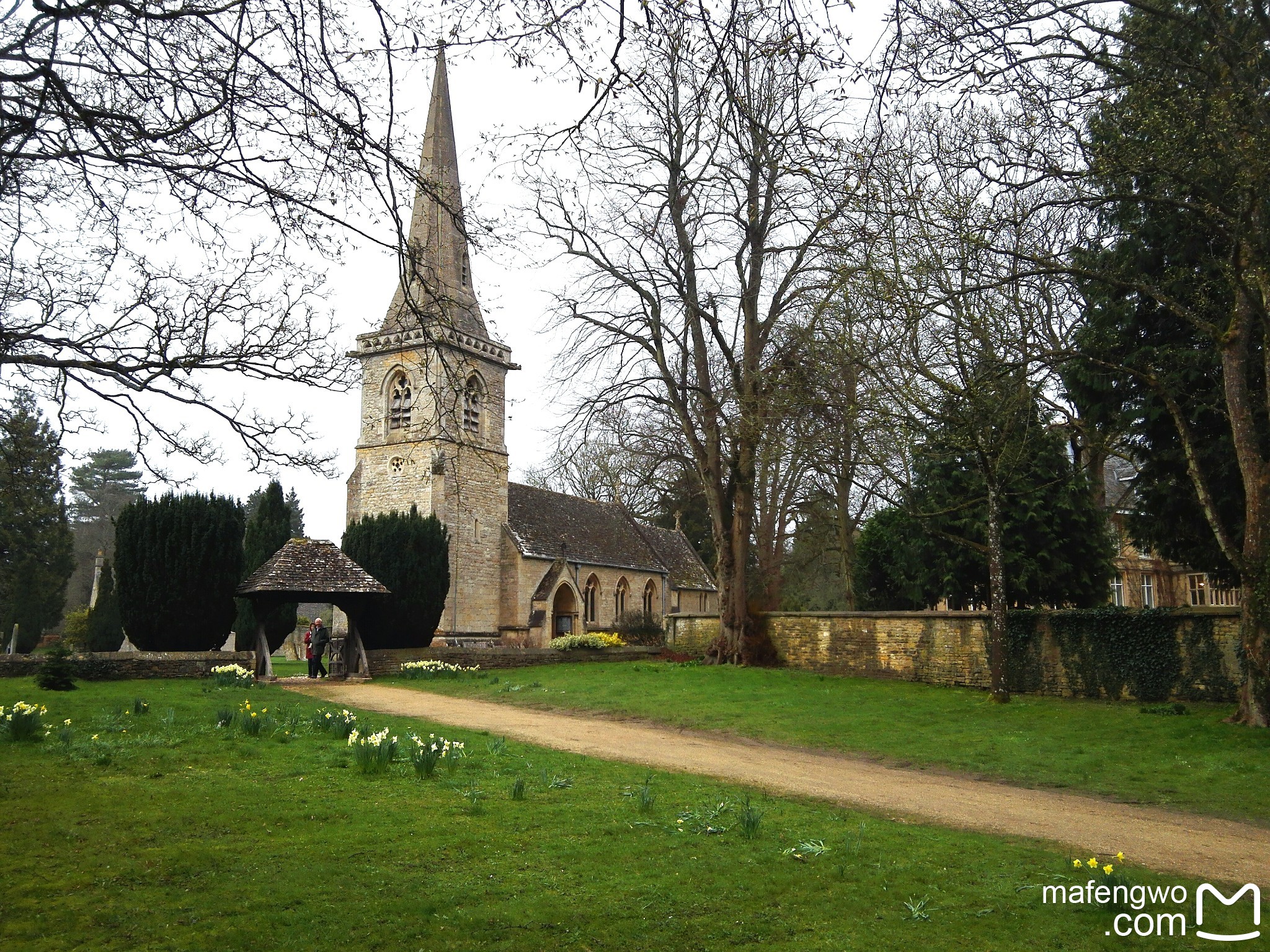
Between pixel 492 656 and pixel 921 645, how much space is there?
1147cm

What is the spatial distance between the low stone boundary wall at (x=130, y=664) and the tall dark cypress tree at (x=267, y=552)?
1044 cm

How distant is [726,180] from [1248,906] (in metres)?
13.4

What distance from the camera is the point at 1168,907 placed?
5.62 metres

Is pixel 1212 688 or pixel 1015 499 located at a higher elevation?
pixel 1015 499

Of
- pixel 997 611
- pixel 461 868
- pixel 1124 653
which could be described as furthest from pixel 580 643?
pixel 461 868

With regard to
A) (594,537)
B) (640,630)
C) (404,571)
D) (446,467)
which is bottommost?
(640,630)

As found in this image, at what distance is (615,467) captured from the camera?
76.7 feet

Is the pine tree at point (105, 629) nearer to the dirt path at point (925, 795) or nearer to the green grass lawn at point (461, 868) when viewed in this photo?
the dirt path at point (925, 795)

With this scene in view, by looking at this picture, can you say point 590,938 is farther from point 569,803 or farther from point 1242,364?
point 1242,364

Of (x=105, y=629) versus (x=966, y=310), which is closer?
(x=966, y=310)

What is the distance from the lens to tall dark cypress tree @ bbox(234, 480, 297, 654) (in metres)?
30.8

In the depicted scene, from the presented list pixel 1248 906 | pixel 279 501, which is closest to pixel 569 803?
pixel 1248 906

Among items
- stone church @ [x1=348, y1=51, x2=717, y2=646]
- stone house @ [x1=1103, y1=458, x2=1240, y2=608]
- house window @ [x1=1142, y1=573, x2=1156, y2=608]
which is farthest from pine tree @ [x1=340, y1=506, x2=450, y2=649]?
house window @ [x1=1142, y1=573, x2=1156, y2=608]

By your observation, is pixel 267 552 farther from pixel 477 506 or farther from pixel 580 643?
pixel 580 643
